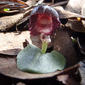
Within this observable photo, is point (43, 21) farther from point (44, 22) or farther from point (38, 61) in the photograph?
point (38, 61)

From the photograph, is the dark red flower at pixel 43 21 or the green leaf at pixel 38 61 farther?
the dark red flower at pixel 43 21

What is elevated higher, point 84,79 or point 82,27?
point 82,27

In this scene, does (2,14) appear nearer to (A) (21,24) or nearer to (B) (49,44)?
(A) (21,24)

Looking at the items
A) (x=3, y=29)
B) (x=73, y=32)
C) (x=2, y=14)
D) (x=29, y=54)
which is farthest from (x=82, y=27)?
(x=2, y=14)

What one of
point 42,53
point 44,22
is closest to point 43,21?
point 44,22

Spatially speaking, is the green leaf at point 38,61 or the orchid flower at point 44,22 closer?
the green leaf at point 38,61

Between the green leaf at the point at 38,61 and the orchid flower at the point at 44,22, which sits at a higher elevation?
the orchid flower at the point at 44,22
